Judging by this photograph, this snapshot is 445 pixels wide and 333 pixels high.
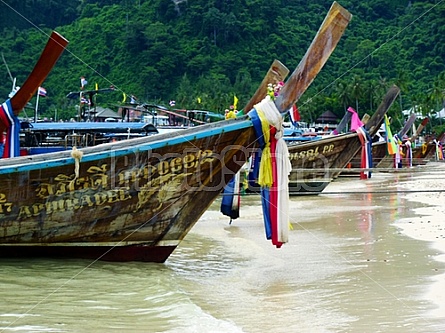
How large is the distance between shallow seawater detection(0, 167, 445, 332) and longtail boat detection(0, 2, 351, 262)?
0.31 meters

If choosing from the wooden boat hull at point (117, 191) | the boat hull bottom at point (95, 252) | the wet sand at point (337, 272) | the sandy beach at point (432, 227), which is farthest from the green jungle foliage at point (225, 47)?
the wooden boat hull at point (117, 191)

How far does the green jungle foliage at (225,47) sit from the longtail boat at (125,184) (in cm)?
4273

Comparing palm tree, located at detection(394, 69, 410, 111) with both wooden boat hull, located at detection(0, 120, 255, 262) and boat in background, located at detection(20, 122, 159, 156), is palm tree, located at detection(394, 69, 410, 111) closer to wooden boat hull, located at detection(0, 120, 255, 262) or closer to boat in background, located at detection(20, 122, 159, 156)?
boat in background, located at detection(20, 122, 159, 156)

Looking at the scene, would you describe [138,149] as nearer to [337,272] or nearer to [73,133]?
[337,272]

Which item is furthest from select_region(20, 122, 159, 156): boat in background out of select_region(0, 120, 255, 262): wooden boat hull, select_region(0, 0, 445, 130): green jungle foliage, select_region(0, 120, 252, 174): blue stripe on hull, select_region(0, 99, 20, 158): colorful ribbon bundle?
select_region(0, 0, 445, 130): green jungle foliage

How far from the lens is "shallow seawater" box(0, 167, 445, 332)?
18.7ft

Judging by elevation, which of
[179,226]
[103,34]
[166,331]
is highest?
[103,34]

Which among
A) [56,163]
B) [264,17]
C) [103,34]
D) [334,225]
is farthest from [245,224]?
[264,17]

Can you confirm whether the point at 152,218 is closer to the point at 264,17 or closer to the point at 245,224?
the point at 245,224

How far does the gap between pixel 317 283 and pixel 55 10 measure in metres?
59.1

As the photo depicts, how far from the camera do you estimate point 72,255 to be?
790 centimetres

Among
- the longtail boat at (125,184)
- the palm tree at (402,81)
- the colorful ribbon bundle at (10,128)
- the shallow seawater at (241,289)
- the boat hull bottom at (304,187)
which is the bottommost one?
the shallow seawater at (241,289)

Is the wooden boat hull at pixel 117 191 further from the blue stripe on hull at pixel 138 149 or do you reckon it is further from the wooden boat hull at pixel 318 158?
the wooden boat hull at pixel 318 158

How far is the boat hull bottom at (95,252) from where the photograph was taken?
7.81 m
